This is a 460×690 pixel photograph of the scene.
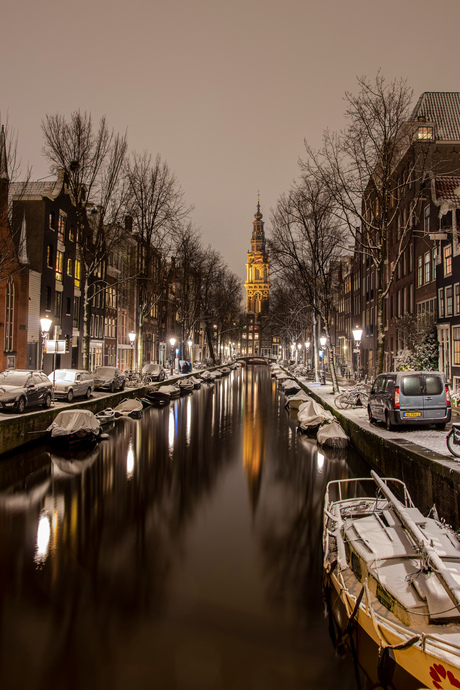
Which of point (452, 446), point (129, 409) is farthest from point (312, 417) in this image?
point (452, 446)

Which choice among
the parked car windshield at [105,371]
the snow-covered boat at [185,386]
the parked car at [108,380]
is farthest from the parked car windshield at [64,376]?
the snow-covered boat at [185,386]

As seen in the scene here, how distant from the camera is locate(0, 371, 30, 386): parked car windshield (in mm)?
20125

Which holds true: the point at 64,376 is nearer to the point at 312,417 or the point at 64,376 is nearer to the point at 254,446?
the point at 254,446

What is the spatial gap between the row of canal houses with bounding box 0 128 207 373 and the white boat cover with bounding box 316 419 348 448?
42.5 ft

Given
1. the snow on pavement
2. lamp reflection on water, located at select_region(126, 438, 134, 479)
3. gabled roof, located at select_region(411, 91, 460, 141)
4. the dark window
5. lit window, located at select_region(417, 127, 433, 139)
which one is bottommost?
lamp reflection on water, located at select_region(126, 438, 134, 479)

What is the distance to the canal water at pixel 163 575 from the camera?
5.78m

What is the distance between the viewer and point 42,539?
31.8 ft

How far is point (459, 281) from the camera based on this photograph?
2703 centimetres

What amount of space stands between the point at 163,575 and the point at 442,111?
41668mm

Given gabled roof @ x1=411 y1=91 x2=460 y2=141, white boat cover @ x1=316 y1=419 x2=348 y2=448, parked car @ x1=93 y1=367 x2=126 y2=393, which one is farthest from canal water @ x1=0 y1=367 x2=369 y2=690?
gabled roof @ x1=411 y1=91 x2=460 y2=141

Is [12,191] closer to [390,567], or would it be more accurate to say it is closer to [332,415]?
[332,415]

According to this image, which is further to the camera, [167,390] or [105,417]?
[167,390]

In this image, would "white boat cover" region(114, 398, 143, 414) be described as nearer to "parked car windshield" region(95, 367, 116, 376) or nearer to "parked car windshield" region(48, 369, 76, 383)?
"parked car windshield" region(48, 369, 76, 383)

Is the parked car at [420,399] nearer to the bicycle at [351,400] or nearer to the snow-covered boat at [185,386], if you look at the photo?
the bicycle at [351,400]
